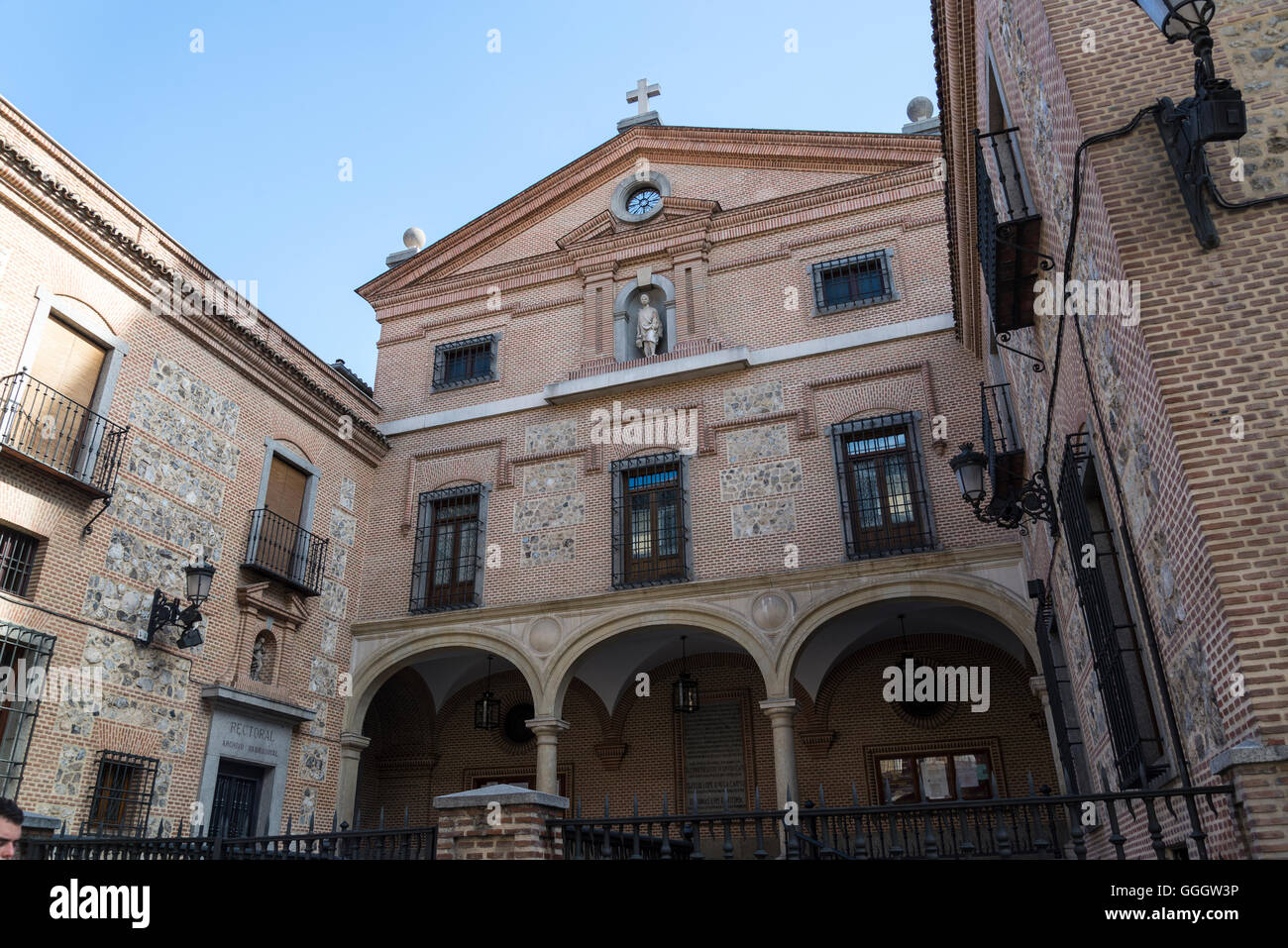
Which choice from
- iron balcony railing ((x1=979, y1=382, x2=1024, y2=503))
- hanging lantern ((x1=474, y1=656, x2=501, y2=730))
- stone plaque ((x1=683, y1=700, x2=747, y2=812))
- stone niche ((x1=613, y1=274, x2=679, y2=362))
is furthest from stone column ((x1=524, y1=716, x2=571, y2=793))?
iron balcony railing ((x1=979, y1=382, x2=1024, y2=503))

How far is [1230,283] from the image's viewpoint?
4.75 metres

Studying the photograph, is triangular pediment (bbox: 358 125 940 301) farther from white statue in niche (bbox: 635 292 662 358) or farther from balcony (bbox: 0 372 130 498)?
balcony (bbox: 0 372 130 498)

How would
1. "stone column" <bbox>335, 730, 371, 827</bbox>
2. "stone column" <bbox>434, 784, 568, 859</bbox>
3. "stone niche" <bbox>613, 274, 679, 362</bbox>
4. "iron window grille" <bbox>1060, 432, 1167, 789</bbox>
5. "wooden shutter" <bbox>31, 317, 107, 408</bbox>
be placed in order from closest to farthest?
"stone column" <bbox>434, 784, 568, 859</bbox>, "iron window grille" <bbox>1060, 432, 1167, 789</bbox>, "wooden shutter" <bbox>31, 317, 107, 408</bbox>, "stone column" <bbox>335, 730, 371, 827</bbox>, "stone niche" <bbox>613, 274, 679, 362</bbox>

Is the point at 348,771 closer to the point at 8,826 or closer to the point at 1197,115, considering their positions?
the point at 8,826

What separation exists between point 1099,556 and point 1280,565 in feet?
7.53

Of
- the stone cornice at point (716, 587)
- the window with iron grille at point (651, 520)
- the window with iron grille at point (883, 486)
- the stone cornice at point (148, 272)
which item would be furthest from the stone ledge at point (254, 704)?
the window with iron grille at point (883, 486)

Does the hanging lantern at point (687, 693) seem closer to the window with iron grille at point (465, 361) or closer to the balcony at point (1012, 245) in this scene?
the window with iron grille at point (465, 361)

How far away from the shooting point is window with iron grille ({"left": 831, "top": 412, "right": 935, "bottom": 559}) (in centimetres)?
1272

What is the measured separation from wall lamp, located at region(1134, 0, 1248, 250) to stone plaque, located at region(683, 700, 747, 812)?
11244mm

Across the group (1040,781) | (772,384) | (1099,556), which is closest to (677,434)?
(772,384)

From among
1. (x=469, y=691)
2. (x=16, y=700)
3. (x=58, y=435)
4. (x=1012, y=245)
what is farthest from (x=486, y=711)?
(x=1012, y=245)

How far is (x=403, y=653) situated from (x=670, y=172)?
31.2 ft

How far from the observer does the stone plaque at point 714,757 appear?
Answer: 47.0 feet

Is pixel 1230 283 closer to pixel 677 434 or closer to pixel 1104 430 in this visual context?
pixel 1104 430
